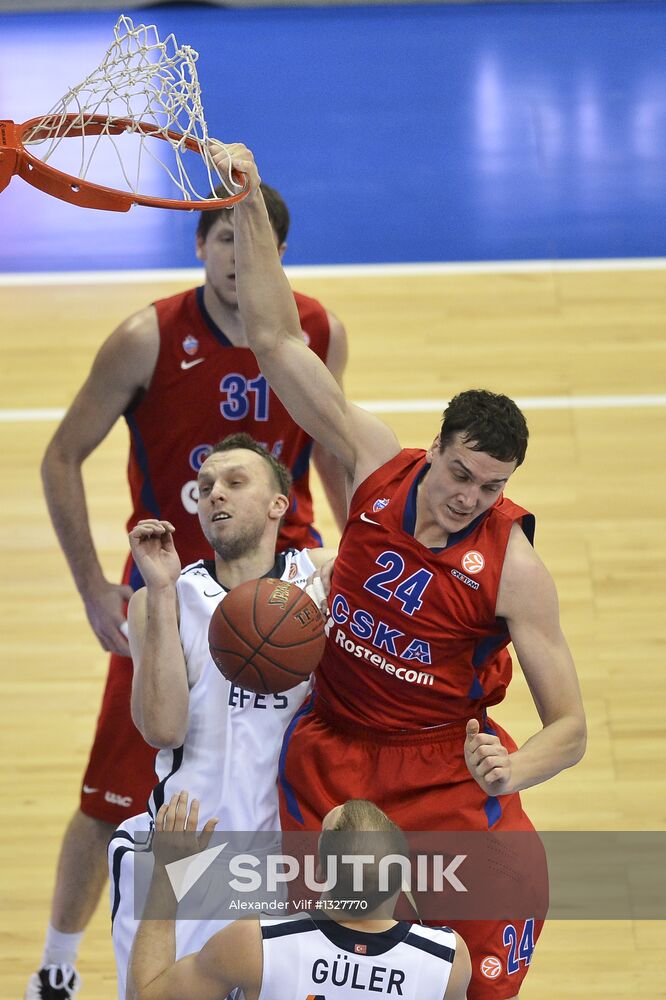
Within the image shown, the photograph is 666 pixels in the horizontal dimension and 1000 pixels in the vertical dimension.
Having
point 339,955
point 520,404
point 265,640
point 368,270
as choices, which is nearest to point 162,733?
point 265,640

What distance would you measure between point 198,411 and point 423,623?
4.90 feet

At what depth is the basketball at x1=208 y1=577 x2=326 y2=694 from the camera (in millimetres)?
3670

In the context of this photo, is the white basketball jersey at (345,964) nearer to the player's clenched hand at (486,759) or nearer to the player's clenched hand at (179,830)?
the player's clenched hand at (179,830)

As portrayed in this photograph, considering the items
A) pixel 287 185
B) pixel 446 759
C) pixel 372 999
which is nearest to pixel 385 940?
pixel 372 999

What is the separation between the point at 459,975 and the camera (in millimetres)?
3268

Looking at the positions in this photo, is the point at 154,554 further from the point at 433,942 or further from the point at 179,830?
the point at 433,942

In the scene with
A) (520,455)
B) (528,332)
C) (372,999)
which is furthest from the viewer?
(528,332)

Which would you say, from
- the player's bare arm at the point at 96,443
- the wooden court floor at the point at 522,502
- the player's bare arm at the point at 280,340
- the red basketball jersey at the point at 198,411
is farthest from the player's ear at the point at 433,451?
the wooden court floor at the point at 522,502

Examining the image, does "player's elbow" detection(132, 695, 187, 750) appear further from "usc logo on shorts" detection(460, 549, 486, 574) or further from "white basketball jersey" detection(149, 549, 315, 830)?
"usc logo on shorts" detection(460, 549, 486, 574)

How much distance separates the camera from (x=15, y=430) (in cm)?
790

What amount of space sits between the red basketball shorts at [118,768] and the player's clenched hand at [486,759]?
169cm

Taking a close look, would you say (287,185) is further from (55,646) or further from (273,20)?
(55,646)

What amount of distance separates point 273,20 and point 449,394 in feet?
19.1

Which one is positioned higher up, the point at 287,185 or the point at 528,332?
the point at 287,185
